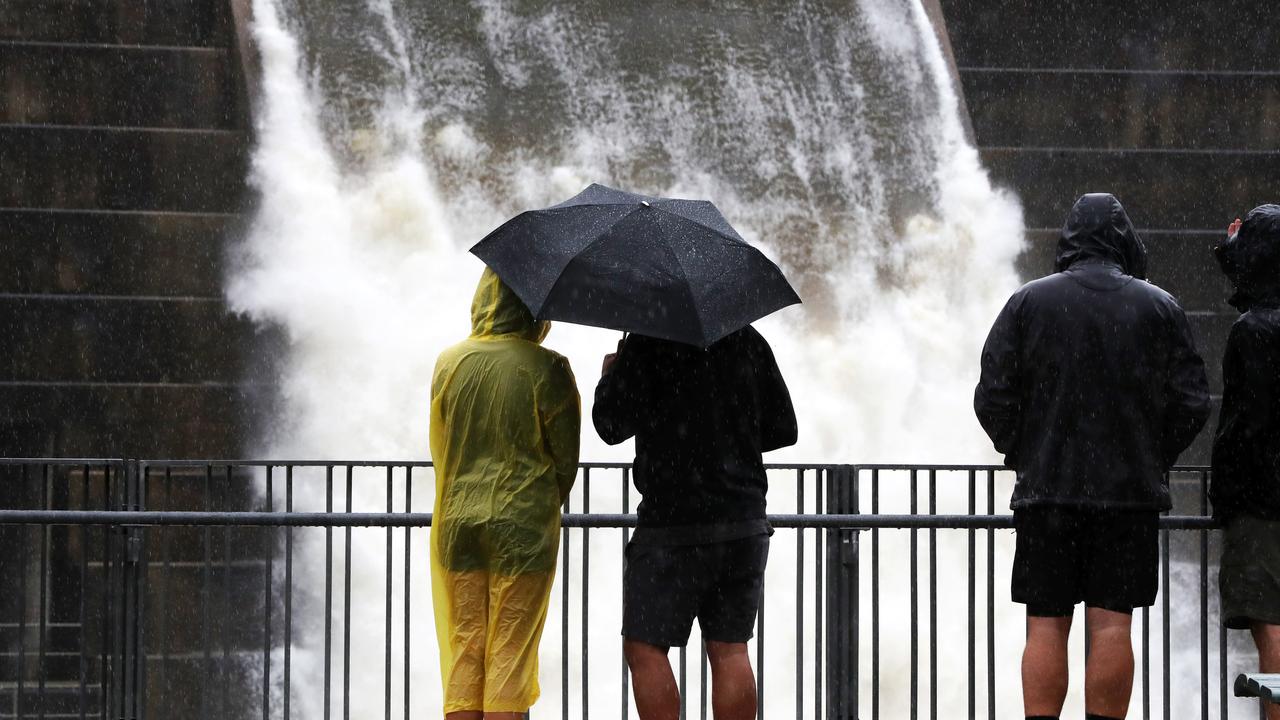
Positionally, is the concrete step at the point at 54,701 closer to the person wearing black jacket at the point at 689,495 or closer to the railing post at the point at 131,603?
the railing post at the point at 131,603

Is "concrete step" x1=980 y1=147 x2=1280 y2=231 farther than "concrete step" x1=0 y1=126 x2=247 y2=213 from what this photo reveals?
Yes

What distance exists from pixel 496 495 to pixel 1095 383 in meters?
1.63

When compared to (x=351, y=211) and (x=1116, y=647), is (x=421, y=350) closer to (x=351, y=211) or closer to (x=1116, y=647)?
(x=351, y=211)

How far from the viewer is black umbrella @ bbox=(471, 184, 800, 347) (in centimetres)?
376

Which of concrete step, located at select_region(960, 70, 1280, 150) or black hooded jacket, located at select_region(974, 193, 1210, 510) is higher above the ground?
concrete step, located at select_region(960, 70, 1280, 150)

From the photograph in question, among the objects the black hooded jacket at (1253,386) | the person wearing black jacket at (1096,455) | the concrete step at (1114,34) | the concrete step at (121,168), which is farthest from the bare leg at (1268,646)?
the concrete step at (1114,34)

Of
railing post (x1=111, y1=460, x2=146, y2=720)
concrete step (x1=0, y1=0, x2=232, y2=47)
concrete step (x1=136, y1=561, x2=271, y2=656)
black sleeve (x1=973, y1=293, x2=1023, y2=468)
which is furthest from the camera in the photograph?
concrete step (x1=0, y1=0, x2=232, y2=47)

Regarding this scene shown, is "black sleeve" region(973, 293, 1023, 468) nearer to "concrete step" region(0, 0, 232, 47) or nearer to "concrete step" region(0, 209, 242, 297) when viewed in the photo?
"concrete step" region(0, 209, 242, 297)

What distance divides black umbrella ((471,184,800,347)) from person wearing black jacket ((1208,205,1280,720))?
4.49ft

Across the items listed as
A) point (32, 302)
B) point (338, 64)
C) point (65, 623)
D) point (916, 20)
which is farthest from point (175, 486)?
point (916, 20)

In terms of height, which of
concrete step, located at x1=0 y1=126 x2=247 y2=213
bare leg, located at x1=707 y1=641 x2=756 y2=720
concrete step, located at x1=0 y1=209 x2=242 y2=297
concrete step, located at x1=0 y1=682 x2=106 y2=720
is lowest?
concrete step, located at x1=0 y1=682 x2=106 y2=720

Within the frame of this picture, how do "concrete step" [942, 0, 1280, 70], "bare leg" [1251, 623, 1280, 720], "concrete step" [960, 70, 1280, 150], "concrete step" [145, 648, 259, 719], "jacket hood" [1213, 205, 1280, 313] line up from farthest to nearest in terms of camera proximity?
"concrete step" [942, 0, 1280, 70] → "concrete step" [960, 70, 1280, 150] → "concrete step" [145, 648, 259, 719] → "jacket hood" [1213, 205, 1280, 313] → "bare leg" [1251, 623, 1280, 720]

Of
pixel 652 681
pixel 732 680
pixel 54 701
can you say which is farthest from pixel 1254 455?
pixel 54 701

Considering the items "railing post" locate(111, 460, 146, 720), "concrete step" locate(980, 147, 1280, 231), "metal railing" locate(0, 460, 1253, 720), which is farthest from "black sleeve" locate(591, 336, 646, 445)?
"concrete step" locate(980, 147, 1280, 231)
